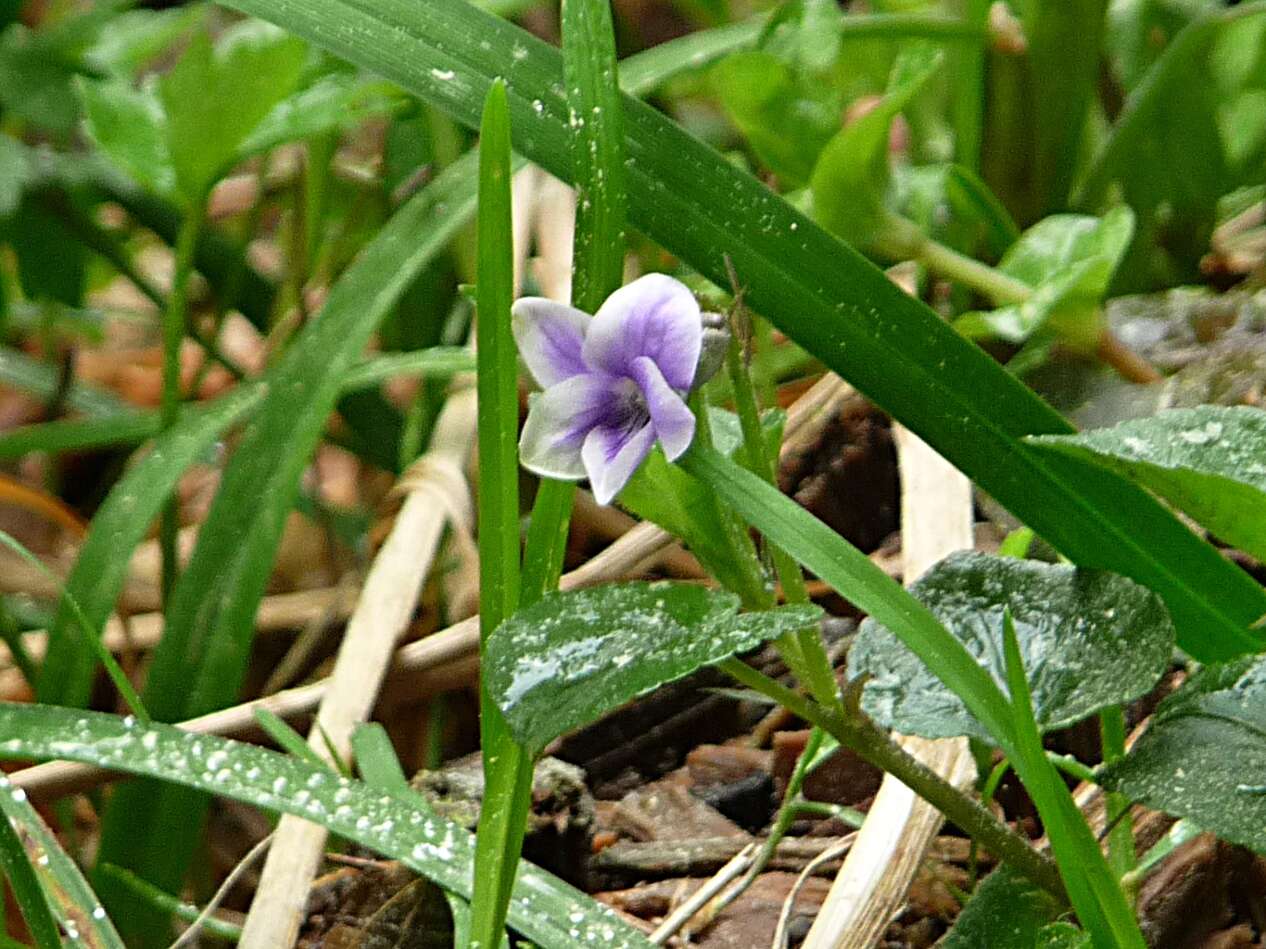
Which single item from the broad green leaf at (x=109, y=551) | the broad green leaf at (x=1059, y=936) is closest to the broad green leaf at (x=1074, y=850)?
the broad green leaf at (x=1059, y=936)

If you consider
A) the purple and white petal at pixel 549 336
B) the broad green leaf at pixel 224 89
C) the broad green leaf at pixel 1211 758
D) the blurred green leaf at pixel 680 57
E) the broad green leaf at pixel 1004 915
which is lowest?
the broad green leaf at pixel 1004 915

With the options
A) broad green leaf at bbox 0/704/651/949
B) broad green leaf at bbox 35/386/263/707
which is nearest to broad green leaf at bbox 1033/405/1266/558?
broad green leaf at bbox 0/704/651/949

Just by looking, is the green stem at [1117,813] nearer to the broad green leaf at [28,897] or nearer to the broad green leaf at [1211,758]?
the broad green leaf at [1211,758]

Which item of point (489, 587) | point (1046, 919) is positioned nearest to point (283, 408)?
point (489, 587)

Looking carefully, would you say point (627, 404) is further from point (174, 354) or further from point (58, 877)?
point (174, 354)

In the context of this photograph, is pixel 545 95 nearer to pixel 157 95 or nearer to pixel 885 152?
pixel 885 152

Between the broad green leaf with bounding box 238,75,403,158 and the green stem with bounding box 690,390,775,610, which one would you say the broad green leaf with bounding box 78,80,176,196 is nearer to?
the broad green leaf with bounding box 238,75,403,158

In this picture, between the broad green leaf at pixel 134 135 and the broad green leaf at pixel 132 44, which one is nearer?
the broad green leaf at pixel 134 135
